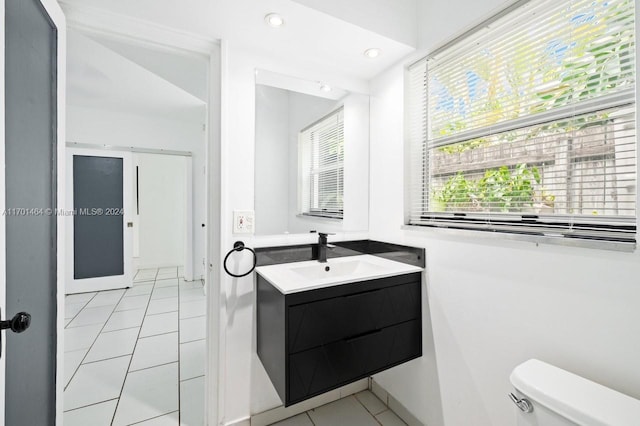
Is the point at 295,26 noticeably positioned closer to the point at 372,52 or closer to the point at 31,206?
the point at 372,52

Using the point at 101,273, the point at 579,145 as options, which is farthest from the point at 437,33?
the point at 101,273

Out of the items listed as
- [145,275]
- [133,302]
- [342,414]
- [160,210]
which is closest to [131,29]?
[342,414]

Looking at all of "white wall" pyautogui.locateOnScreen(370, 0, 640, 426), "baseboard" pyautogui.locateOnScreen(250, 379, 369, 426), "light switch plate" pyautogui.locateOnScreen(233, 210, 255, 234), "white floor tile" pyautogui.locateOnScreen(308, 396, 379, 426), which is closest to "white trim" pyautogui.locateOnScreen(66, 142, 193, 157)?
"light switch plate" pyautogui.locateOnScreen(233, 210, 255, 234)

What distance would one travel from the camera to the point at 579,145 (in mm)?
1085

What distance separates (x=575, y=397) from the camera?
879mm

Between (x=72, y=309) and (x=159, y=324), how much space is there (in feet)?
4.25

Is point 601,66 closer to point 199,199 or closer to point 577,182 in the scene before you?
point 577,182

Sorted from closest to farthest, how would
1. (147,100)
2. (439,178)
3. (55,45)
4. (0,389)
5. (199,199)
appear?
(0,389), (55,45), (439,178), (147,100), (199,199)

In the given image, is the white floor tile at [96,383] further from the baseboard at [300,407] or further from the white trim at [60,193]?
the baseboard at [300,407]

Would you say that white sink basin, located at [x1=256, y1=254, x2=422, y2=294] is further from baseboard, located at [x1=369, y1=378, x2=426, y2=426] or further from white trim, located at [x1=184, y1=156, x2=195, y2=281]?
A: white trim, located at [x1=184, y1=156, x2=195, y2=281]

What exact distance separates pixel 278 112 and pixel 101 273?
3.87 metres

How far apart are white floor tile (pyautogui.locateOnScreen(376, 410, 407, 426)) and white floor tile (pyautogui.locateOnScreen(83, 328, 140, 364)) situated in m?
2.09

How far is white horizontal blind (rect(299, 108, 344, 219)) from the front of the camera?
2.02 meters

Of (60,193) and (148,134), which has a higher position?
(148,134)
